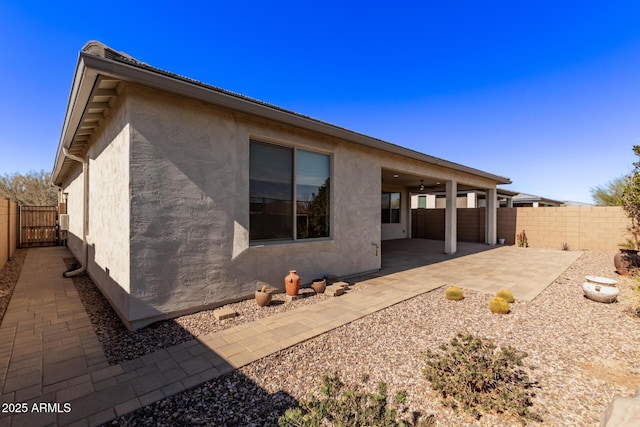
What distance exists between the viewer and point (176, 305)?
4160 mm

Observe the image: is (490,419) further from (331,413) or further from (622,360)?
(622,360)

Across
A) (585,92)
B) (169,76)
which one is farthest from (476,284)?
(585,92)

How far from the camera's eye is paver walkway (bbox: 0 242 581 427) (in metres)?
2.37

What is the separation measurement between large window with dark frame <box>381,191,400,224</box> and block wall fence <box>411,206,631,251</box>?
251 cm

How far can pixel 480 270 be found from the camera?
810 cm

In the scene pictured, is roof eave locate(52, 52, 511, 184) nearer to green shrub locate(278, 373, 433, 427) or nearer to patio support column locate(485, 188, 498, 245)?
green shrub locate(278, 373, 433, 427)

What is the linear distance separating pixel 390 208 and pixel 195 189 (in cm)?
1345

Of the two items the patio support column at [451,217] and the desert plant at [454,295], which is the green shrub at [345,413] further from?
the patio support column at [451,217]

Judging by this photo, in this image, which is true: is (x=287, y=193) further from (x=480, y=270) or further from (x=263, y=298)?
(x=480, y=270)

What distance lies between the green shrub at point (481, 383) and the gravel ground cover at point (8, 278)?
6.60 metres

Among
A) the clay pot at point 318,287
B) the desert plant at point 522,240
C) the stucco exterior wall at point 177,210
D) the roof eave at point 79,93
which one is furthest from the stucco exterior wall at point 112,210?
the desert plant at point 522,240

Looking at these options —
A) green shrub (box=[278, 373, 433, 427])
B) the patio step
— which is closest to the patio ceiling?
the patio step

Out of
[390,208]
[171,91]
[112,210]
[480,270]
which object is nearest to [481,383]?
[171,91]

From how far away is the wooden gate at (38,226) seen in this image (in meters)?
13.1
